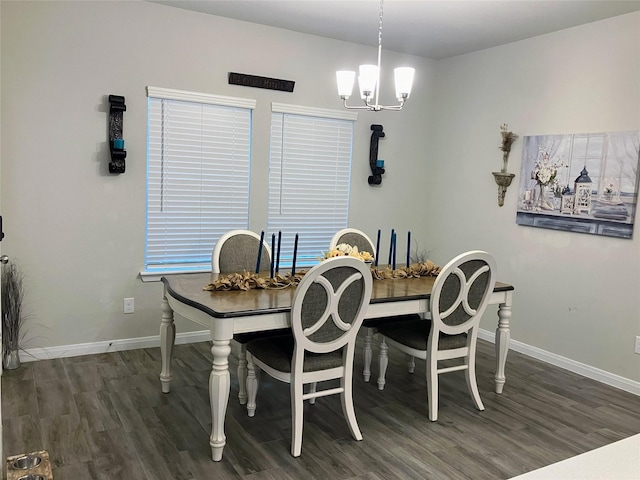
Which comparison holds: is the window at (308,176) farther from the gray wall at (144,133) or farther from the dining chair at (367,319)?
the dining chair at (367,319)

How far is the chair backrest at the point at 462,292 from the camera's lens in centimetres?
310

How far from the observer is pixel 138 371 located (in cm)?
378

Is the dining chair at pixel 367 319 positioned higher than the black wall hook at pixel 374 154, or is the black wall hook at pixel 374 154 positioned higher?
the black wall hook at pixel 374 154

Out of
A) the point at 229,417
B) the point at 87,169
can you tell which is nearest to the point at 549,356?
the point at 229,417

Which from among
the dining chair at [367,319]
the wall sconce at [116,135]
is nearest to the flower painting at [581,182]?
the dining chair at [367,319]

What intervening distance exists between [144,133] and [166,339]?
1.66 meters

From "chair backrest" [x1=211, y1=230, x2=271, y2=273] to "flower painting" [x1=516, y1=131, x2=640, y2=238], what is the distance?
2282 mm

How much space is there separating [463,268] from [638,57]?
6.75ft

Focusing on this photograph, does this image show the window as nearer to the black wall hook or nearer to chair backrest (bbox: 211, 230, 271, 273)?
the black wall hook

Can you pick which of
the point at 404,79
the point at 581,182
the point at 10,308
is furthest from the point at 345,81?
the point at 10,308

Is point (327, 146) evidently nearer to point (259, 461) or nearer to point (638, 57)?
point (638, 57)

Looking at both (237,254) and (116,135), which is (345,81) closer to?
(237,254)

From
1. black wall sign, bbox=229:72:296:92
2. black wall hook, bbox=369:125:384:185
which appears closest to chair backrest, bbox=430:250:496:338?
black wall hook, bbox=369:125:384:185

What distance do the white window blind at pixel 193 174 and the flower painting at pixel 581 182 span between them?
235 cm
